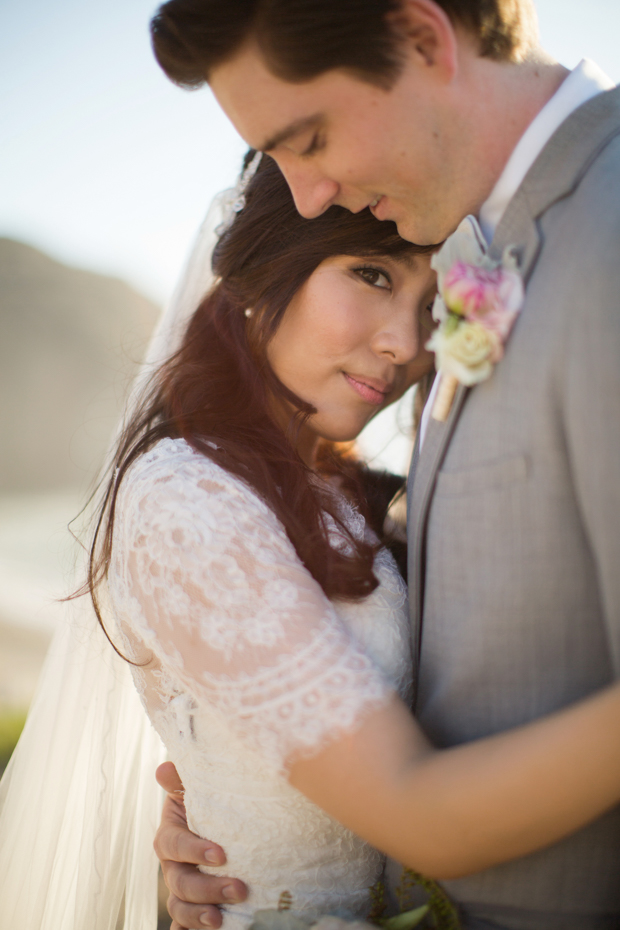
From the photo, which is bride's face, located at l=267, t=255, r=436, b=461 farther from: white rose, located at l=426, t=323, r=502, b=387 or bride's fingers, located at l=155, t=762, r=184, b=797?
bride's fingers, located at l=155, t=762, r=184, b=797

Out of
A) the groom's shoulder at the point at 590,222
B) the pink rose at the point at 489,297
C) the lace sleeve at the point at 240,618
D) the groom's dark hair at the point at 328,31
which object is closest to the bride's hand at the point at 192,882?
the lace sleeve at the point at 240,618

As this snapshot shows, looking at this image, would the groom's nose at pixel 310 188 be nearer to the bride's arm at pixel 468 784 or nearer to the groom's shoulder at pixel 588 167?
the groom's shoulder at pixel 588 167

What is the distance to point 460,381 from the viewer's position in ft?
4.13

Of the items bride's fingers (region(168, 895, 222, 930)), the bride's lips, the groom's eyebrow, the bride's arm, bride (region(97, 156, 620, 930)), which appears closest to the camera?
the bride's arm

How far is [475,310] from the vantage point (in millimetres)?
1213

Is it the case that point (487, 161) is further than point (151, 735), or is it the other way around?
point (151, 735)

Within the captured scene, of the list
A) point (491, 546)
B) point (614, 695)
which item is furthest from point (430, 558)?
point (614, 695)

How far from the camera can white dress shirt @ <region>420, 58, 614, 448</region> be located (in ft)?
4.22

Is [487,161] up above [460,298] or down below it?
above

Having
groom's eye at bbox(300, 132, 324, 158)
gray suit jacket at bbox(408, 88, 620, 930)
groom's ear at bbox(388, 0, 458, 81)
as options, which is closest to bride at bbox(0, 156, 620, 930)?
gray suit jacket at bbox(408, 88, 620, 930)

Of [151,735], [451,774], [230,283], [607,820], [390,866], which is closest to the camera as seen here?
[451,774]

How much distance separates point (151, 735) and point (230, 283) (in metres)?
1.79

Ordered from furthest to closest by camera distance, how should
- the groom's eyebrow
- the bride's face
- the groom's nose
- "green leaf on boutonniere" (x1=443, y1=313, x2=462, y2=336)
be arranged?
the bride's face < the groom's nose < the groom's eyebrow < "green leaf on boutonniere" (x1=443, y1=313, x2=462, y2=336)

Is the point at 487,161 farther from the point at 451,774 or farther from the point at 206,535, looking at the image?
the point at 451,774
